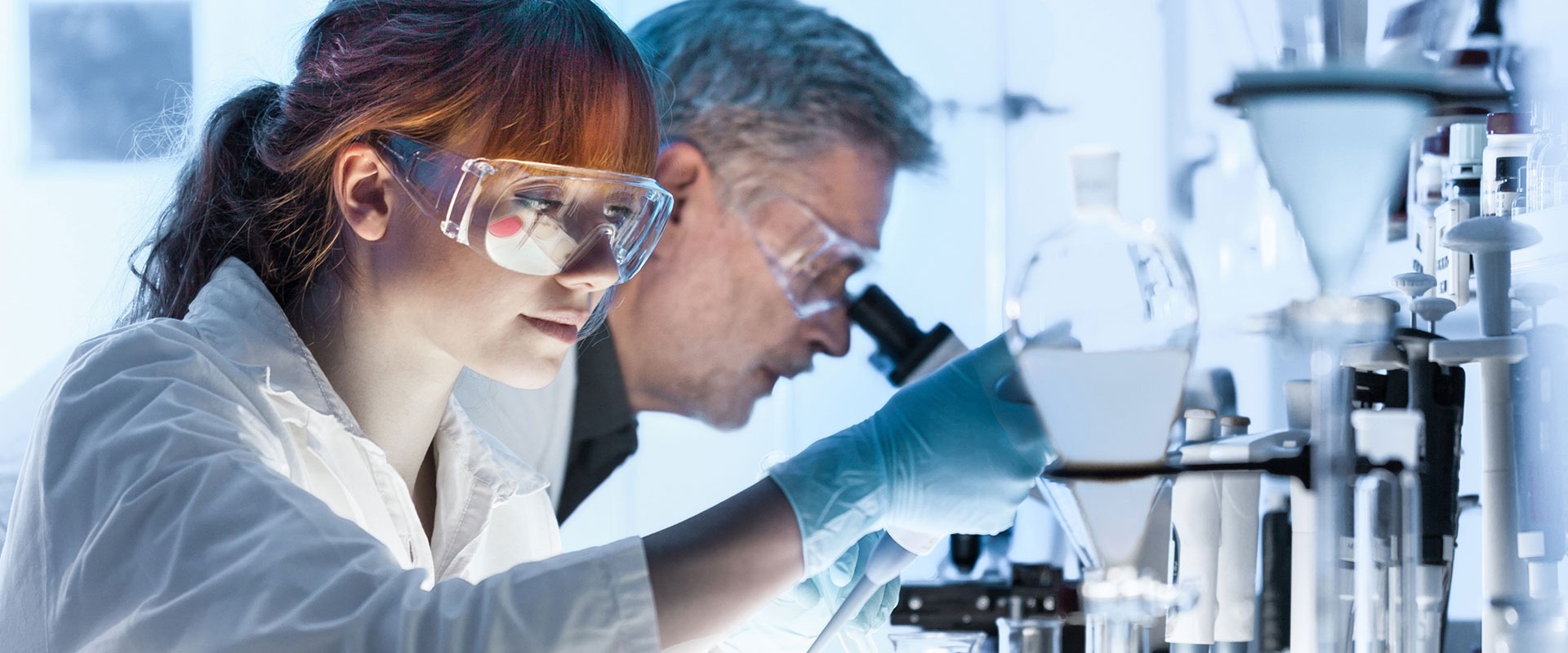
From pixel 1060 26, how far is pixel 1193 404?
784 millimetres

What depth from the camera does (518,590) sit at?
0.88 metres

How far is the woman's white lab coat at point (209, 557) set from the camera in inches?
33.1

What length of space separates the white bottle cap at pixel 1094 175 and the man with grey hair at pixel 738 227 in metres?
1.47

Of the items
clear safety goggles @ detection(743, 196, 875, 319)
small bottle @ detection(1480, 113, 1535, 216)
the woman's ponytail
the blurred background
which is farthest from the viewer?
clear safety goggles @ detection(743, 196, 875, 319)

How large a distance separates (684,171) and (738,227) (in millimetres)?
161

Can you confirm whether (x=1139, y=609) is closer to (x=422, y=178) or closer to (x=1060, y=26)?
(x=422, y=178)

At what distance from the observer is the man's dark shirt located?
260cm

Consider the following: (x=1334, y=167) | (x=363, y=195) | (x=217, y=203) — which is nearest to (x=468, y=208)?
(x=363, y=195)

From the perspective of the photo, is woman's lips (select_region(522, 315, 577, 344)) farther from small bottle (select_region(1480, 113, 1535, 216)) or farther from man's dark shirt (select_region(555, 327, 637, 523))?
man's dark shirt (select_region(555, 327, 637, 523))

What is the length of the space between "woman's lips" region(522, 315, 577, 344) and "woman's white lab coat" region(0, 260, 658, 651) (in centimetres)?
24

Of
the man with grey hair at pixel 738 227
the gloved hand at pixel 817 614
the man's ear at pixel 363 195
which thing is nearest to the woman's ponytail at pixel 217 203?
the man's ear at pixel 363 195

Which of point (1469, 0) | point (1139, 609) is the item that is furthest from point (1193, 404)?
point (1139, 609)

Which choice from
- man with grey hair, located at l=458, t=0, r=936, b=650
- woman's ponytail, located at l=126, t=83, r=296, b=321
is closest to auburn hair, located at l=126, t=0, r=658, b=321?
woman's ponytail, located at l=126, t=83, r=296, b=321

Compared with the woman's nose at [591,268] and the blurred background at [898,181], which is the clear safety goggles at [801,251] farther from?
the woman's nose at [591,268]
